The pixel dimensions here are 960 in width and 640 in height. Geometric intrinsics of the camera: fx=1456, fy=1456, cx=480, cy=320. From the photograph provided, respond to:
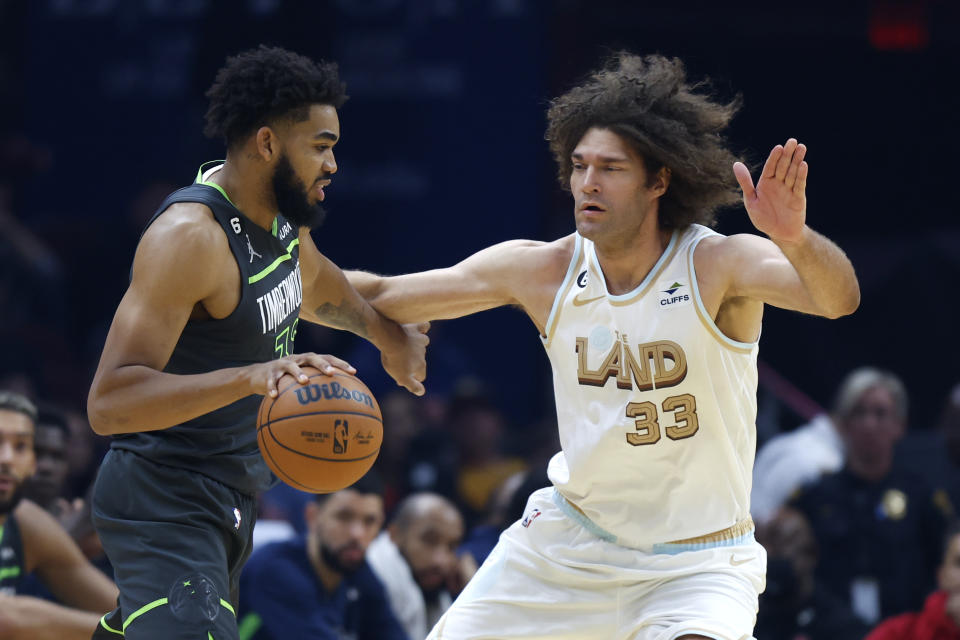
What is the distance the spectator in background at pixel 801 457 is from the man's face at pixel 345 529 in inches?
98.2

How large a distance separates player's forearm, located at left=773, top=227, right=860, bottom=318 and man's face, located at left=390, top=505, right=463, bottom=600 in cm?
380

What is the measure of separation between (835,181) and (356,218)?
3824 mm

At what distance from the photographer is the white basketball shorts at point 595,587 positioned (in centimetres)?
466

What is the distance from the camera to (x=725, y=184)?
521cm

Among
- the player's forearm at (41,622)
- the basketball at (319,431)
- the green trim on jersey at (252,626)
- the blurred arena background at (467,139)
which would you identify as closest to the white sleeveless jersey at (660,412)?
the basketball at (319,431)

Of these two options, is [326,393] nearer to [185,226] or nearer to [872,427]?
[185,226]

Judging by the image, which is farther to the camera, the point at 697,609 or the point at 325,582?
the point at 325,582

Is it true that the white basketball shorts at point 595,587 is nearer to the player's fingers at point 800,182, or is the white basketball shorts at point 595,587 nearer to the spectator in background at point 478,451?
the player's fingers at point 800,182

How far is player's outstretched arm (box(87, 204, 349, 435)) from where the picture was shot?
4273 millimetres

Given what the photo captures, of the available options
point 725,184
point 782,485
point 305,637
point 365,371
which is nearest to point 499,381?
point 365,371

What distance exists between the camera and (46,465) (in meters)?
7.24

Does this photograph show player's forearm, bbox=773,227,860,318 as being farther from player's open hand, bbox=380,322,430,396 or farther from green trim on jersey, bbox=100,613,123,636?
green trim on jersey, bbox=100,613,123,636

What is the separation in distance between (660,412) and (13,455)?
10.1 feet

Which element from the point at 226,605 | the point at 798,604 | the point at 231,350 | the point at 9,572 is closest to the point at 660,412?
the point at 231,350
